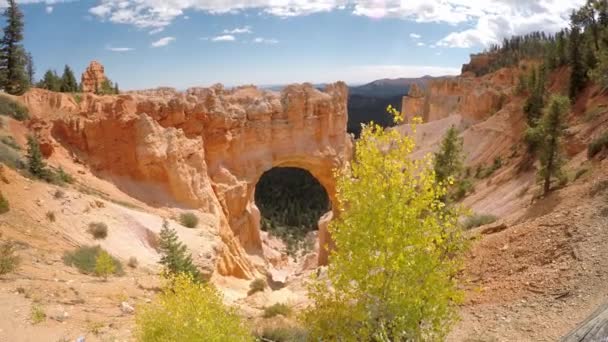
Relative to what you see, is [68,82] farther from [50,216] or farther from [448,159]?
[448,159]

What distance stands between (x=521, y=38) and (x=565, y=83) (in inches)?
3178

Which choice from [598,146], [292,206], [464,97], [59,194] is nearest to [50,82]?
[59,194]

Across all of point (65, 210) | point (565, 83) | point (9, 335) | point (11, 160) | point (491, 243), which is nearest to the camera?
point (9, 335)

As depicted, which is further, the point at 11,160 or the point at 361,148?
the point at 11,160

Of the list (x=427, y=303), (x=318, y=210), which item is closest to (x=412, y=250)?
(x=427, y=303)

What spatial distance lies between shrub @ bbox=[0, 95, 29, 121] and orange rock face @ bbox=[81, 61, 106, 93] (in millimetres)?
12985

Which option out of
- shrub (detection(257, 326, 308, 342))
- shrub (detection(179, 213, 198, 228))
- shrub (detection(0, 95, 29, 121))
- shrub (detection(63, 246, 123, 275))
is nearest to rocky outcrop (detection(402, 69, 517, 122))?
shrub (detection(179, 213, 198, 228))

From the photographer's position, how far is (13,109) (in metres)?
22.0

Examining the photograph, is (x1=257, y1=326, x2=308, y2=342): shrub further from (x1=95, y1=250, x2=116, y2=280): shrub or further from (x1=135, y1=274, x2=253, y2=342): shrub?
(x1=95, y1=250, x2=116, y2=280): shrub

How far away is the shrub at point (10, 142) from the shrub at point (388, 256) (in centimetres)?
1924

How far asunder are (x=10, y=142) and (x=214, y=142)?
11127mm

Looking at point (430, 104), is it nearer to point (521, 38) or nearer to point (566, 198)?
point (521, 38)

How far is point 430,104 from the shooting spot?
8456 cm

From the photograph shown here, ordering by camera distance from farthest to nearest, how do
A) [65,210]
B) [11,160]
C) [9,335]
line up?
[11,160], [65,210], [9,335]
